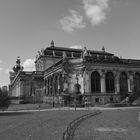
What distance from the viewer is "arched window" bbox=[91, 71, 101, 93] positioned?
55766 millimetres

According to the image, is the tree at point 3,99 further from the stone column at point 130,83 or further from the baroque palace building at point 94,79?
the stone column at point 130,83

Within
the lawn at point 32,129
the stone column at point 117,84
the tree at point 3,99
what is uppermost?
the stone column at point 117,84

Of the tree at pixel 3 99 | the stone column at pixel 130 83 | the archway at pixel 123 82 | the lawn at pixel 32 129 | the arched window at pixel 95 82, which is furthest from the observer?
the stone column at pixel 130 83

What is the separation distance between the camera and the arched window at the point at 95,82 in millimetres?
55766

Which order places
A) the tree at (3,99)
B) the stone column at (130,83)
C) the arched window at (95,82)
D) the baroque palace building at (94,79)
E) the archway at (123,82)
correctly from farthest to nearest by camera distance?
the stone column at (130,83) → the archway at (123,82) → the arched window at (95,82) → the baroque palace building at (94,79) → the tree at (3,99)

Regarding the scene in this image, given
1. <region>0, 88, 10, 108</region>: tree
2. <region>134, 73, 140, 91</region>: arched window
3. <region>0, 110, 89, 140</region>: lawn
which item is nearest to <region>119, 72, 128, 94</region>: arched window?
<region>134, 73, 140, 91</region>: arched window

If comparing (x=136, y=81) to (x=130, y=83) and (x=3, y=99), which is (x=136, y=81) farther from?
(x=3, y=99)

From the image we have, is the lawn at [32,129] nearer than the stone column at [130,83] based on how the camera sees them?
Yes

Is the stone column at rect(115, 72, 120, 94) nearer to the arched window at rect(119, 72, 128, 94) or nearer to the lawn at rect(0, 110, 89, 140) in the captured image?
the arched window at rect(119, 72, 128, 94)

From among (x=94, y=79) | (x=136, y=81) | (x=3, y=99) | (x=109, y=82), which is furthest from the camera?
(x=136, y=81)

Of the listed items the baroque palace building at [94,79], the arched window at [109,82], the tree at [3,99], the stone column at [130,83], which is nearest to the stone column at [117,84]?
the baroque palace building at [94,79]

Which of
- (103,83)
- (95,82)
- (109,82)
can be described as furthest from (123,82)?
(95,82)

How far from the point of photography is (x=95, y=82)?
185 ft

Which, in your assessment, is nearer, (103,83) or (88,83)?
(88,83)
